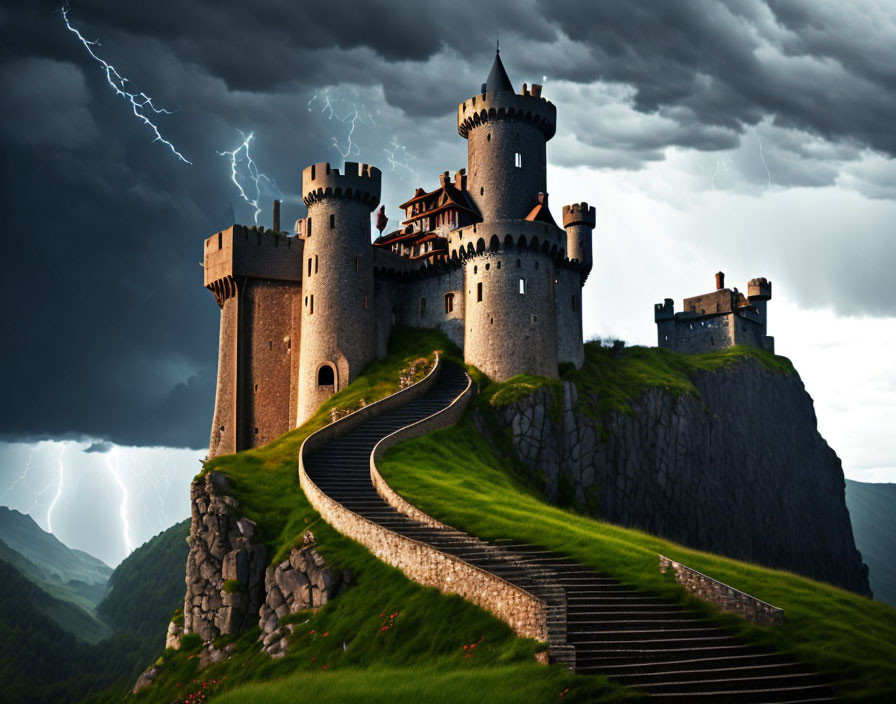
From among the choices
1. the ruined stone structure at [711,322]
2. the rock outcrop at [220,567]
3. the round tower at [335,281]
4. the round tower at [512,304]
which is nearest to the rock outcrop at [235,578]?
the rock outcrop at [220,567]

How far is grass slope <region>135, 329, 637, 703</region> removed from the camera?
2242 centimetres

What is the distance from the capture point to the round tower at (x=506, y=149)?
7462cm

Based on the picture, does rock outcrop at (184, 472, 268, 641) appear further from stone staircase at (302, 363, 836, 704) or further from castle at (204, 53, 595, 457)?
castle at (204, 53, 595, 457)

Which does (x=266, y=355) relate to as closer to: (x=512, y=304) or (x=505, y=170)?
(x=512, y=304)

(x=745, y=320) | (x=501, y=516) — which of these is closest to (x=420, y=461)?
(x=501, y=516)

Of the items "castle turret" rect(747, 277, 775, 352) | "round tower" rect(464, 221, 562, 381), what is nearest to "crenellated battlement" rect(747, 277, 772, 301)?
"castle turret" rect(747, 277, 775, 352)

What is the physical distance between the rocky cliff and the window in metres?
12.7

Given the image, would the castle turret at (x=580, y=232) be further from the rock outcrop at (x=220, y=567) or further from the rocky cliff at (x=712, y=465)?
the rock outcrop at (x=220, y=567)

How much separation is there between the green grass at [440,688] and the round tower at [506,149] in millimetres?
53726

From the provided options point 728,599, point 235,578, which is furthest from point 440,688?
point 235,578

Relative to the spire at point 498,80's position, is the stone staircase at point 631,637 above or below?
below

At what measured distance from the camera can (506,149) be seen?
74938 millimetres

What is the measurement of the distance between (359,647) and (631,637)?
9331 mm

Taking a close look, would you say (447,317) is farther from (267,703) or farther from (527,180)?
(267,703)
